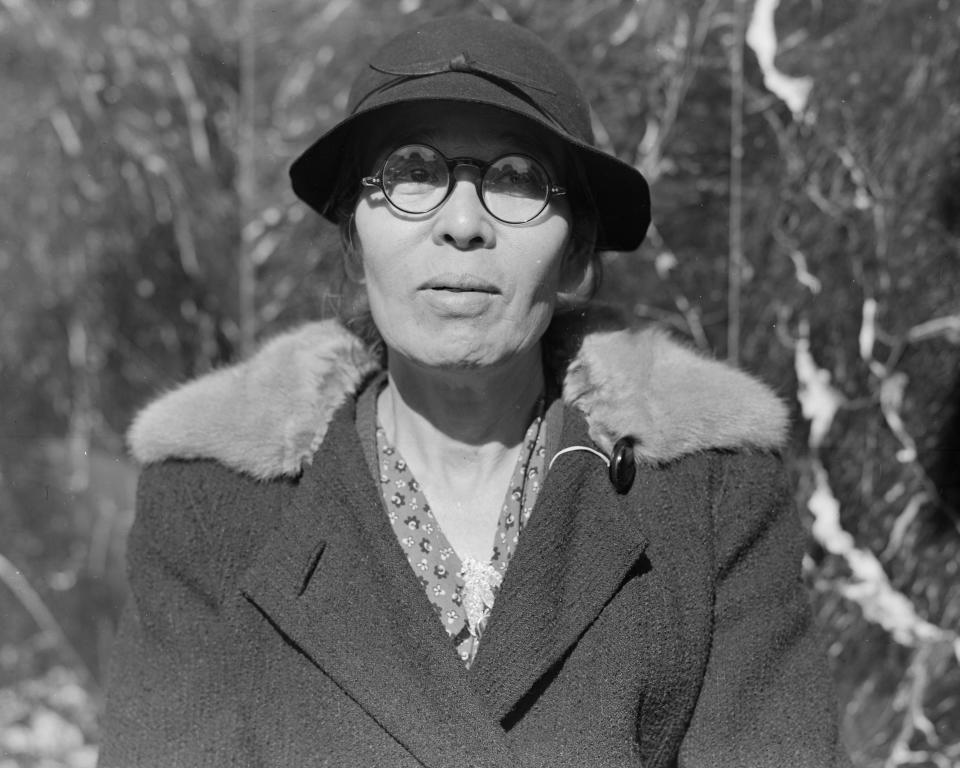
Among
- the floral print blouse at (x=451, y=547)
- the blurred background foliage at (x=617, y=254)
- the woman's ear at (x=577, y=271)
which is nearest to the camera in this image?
the floral print blouse at (x=451, y=547)

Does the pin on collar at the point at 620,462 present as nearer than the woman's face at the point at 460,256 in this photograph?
No

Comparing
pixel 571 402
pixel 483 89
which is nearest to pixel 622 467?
pixel 571 402

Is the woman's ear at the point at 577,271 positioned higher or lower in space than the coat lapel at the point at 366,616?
higher

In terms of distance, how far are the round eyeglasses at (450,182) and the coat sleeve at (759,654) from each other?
0.55 meters

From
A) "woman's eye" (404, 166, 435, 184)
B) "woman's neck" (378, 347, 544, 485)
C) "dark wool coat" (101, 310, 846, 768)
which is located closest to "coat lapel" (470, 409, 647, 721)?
"dark wool coat" (101, 310, 846, 768)

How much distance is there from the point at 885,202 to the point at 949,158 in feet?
0.49

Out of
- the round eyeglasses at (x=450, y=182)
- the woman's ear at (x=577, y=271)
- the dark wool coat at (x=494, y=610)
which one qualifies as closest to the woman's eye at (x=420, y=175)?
the round eyeglasses at (x=450, y=182)

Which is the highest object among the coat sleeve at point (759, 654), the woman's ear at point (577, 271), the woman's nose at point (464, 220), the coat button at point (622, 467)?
the woman's nose at point (464, 220)

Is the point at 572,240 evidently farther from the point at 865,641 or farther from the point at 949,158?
the point at 865,641

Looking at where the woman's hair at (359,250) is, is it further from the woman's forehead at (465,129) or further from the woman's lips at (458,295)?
the woman's lips at (458,295)

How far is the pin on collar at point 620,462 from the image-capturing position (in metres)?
1.72

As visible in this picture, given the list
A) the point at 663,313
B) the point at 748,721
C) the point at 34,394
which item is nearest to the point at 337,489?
the point at 748,721

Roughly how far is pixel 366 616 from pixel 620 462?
0.47 metres

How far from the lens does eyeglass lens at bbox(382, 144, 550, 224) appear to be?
164cm
